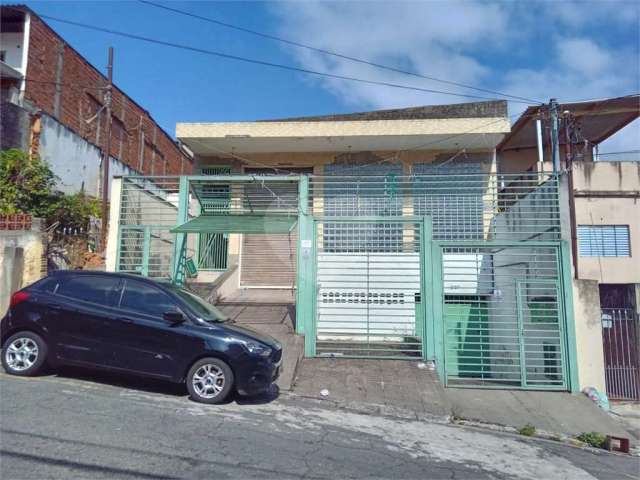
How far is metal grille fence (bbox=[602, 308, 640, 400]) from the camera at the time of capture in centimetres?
1071

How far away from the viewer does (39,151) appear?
14.4m

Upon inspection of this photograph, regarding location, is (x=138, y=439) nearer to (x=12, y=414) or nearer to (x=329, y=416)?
(x=12, y=414)

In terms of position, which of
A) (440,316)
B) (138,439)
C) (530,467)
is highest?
(440,316)

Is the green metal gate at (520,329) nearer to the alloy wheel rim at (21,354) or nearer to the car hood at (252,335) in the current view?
the car hood at (252,335)

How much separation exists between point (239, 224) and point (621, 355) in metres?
9.29

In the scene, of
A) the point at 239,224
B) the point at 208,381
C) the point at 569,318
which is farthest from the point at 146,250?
the point at 569,318

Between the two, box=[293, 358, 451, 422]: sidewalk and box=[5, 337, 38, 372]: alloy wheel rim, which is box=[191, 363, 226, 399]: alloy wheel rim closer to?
box=[293, 358, 451, 422]: sidewalk

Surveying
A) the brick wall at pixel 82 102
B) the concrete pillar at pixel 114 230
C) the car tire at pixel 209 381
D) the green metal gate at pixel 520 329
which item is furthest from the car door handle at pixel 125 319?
the brick wall at pixel 82 102

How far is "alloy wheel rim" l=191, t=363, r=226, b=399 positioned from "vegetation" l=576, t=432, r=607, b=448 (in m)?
5.43

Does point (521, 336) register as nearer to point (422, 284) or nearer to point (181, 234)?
Answer: point (422, 284)

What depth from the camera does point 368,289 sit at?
9922mm

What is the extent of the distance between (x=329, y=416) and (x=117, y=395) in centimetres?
289

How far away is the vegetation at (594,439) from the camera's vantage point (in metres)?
7.04

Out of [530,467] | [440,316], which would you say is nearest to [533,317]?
[440,316]
